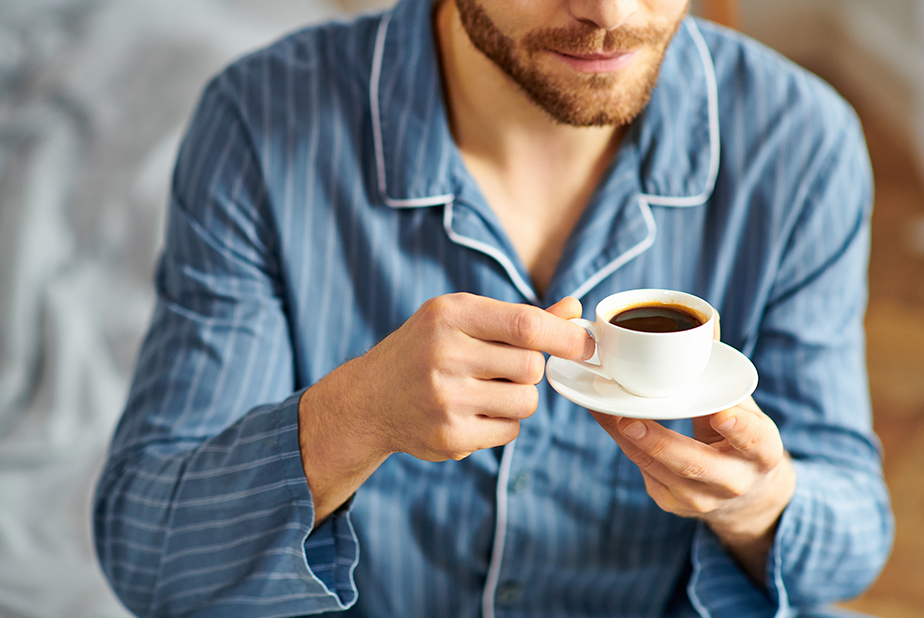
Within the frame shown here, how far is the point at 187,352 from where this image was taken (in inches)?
37.5

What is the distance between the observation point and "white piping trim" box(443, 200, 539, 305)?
3.14 ft

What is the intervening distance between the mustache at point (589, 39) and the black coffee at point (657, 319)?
31 cm

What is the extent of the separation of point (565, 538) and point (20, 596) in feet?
2.62

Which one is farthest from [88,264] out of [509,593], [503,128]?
[509,593]

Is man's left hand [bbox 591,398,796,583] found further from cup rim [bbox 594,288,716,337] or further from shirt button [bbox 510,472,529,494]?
shirt button [bbox 510,472,529,494]

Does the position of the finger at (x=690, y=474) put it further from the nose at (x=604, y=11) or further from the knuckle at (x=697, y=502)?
the nose at (x=604, y=11)

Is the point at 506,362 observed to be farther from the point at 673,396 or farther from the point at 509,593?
the point at 509,593

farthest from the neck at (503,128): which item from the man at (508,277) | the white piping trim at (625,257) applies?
the white piping trim at (625,257)

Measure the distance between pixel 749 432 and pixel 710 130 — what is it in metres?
0.48

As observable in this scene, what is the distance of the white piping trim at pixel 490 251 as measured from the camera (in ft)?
3.14

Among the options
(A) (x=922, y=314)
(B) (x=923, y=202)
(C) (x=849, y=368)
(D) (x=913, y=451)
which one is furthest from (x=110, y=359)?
(B) (x=923, y=202)

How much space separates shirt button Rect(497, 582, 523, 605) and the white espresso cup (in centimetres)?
39

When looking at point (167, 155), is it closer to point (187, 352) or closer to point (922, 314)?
point (187, 352)

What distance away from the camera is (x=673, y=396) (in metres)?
0.67
